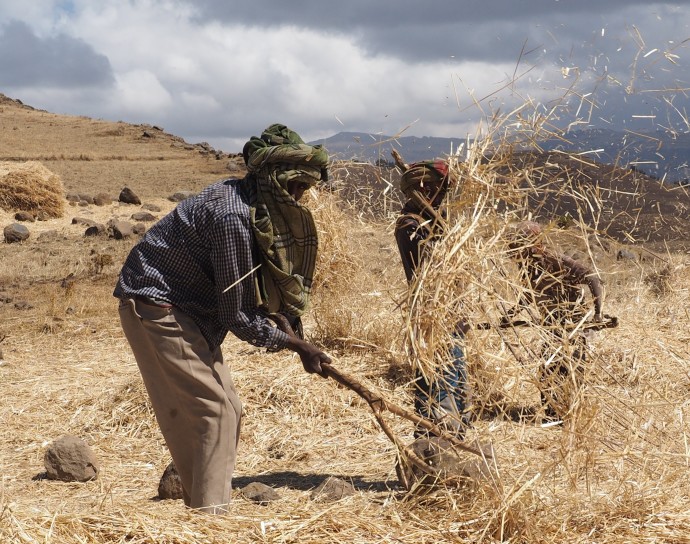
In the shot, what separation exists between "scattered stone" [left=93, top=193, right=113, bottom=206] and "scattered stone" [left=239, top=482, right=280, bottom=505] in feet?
40.8

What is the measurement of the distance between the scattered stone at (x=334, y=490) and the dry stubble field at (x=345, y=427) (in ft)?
0.35

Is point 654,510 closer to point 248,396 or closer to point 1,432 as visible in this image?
point 248,396

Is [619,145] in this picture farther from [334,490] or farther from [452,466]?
[334,490]

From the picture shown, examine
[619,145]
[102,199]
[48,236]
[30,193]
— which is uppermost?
[619,145]

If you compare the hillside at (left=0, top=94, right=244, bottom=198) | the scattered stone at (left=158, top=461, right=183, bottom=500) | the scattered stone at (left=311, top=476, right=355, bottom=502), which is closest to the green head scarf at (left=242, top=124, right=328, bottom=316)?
the scattered stone at (left=311, top=476, right=355, bottom=502)

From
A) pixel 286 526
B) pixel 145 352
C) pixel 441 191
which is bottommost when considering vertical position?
pixel 286 526

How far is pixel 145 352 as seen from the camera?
3453 millimetres

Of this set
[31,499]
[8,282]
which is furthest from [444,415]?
[8,282]

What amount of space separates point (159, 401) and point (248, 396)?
7.49 feet

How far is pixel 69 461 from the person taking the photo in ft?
15.2

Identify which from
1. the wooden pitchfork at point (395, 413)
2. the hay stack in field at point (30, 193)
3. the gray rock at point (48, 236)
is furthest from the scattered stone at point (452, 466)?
the hay stack in field at point (30, 193)

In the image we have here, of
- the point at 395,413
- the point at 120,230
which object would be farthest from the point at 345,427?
the point at 120,230

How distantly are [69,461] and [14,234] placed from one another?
29.1 ft

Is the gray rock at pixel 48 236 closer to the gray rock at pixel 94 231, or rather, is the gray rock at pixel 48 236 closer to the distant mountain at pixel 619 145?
the gray rock at pixel 94 231
